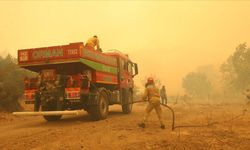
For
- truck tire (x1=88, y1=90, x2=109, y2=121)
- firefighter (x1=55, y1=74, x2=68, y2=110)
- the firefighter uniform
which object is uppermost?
the firefighter uniform

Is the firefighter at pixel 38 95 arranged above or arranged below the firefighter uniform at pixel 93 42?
below

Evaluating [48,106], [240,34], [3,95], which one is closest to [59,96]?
[48,106]

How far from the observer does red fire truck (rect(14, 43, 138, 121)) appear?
1092cm

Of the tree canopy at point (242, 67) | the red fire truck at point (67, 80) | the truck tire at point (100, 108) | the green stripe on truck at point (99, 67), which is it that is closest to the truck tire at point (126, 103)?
the green stripe on truck at point (99, 67)

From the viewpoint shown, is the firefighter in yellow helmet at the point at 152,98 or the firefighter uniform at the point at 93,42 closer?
the firefighter in yellow helmet at the point at 152,98

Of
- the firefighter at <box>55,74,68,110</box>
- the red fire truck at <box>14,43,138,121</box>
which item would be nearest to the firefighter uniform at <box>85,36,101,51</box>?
the red fire truck at <box>14,43,138,121</box>

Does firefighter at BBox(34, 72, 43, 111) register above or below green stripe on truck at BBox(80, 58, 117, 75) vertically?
below

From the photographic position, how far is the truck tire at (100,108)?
11719 mm

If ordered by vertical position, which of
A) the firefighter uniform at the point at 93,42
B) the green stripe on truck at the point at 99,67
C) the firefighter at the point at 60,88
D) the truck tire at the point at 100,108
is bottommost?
the truck tire at the point at 100,108

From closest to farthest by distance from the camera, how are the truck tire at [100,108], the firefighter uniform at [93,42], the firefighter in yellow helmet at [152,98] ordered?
1. the firefighter in yellow helmet at [152,98]
2. the truck tire at [100,108]
3. the firefighter uniform at [93,42]

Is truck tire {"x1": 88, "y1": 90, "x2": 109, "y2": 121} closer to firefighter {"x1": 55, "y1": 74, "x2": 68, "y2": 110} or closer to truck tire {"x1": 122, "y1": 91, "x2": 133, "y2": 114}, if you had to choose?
firefighter {"x1": 55, "y1": 74, "x2": 68, "y2": 110}

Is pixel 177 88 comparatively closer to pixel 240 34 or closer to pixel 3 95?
pixel 240 34

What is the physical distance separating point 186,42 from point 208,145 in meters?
179

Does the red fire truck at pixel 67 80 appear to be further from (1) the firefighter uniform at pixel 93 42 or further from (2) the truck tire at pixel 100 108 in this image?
(1) the firefighter uniform at pixel 93 42
